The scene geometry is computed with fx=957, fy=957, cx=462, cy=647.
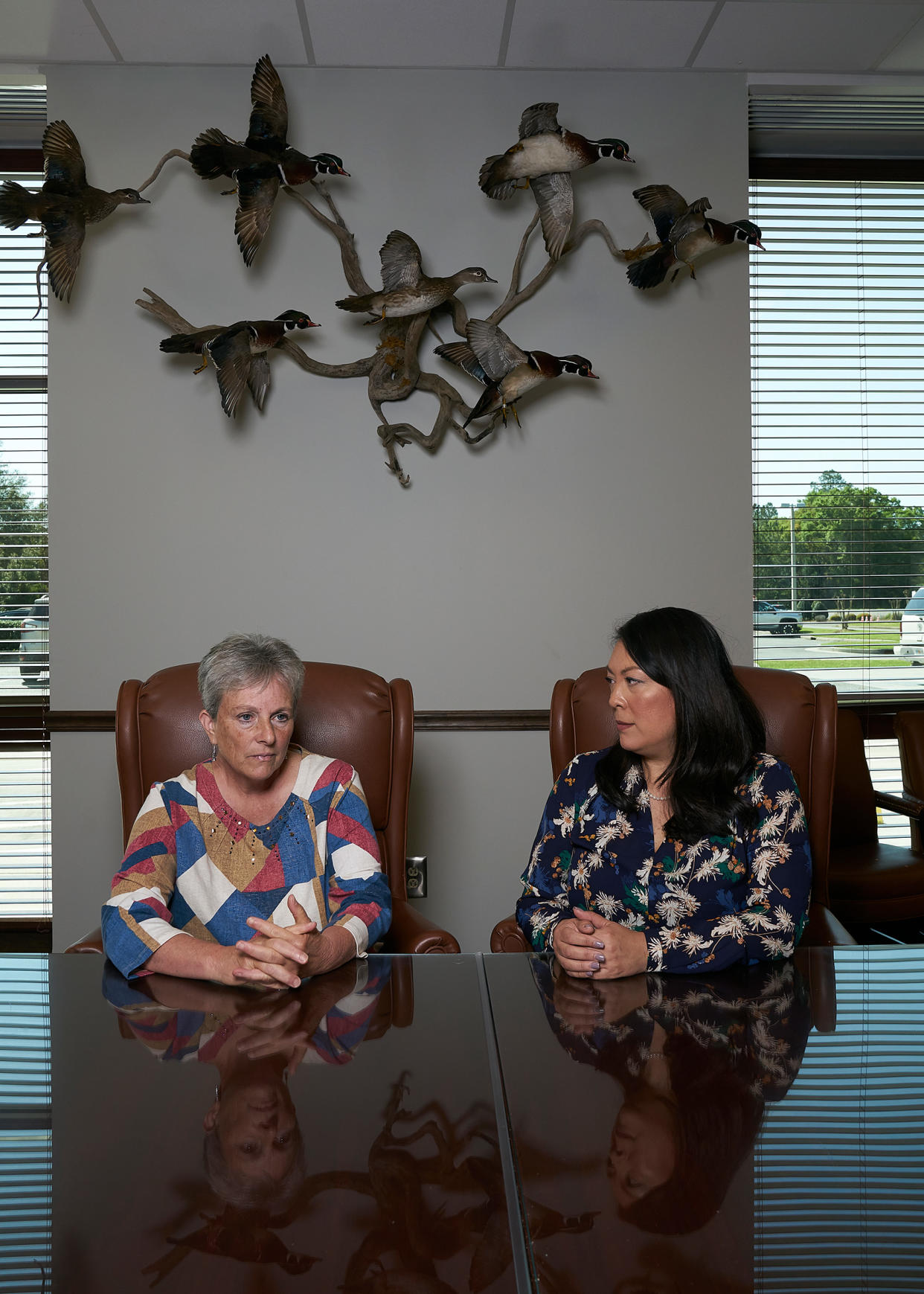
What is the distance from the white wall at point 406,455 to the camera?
3002 millimetres

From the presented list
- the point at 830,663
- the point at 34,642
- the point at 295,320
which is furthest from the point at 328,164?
the point at 830,663

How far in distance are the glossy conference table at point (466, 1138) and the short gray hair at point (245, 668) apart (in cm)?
56

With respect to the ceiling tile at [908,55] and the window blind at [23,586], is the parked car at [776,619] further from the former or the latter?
the window blind at [23,586]

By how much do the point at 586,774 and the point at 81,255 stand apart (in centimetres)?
236

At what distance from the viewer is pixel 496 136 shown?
3.01 m

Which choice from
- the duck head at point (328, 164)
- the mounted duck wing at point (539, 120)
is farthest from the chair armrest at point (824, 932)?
the duck head at point (328, 164)

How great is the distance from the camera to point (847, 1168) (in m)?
0.85

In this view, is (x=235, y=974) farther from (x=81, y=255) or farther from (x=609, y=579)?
(x=81, y=255)

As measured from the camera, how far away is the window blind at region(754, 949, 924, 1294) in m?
0.72


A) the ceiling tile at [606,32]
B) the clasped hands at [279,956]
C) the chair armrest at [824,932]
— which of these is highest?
the ceiling tile at [606,32]

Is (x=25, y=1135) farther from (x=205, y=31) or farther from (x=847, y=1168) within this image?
(x=205, y=31)

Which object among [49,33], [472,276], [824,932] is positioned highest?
[49,33]

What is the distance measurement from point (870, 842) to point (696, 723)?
1901 millimetres

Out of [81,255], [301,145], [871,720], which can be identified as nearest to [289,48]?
[301,145]
